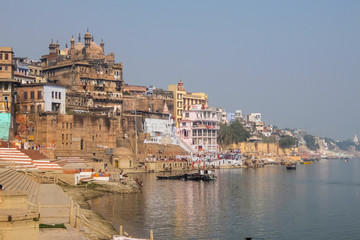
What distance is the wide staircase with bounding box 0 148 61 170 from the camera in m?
48.0

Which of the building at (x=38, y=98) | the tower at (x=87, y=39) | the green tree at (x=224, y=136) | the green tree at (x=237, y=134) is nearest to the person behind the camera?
the building at (x=38, y=98)

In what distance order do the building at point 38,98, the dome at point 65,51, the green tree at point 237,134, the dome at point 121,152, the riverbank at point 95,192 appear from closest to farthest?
the riverbank at point 95,192 < the building at point 38,98 < the dome at point 121,152 < the dome at point 65,51 < the green tree at point 237,134

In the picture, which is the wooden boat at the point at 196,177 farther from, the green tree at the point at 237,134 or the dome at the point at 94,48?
the green tree at the point at 237,134

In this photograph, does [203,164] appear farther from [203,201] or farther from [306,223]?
[306,223]

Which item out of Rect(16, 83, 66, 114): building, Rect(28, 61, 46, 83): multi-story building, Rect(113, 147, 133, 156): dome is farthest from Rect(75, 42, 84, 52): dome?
Rect(113, 147, 133, 156): dome

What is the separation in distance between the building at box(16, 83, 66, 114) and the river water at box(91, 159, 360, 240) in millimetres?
23088

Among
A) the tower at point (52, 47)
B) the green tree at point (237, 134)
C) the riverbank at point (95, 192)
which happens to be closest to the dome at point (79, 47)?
the tower at point (52, 47)

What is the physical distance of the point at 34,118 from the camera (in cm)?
7112

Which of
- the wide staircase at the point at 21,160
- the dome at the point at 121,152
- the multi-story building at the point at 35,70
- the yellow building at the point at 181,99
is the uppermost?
the multi-story building at the point at 35,70

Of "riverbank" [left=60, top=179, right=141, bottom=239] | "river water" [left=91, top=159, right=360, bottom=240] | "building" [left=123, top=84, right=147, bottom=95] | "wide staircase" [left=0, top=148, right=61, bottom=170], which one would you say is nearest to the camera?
"riverbank" [left=60, top=179, right=141, bottom=239]

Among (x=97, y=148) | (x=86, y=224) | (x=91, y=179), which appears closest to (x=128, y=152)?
(x=97, y=148)

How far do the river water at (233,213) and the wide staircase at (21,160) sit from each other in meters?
9.04

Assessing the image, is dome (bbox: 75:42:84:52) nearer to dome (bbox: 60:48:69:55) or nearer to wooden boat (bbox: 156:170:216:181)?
dome (bbox: 60:48:69:55)

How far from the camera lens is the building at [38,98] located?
72.7 metres
